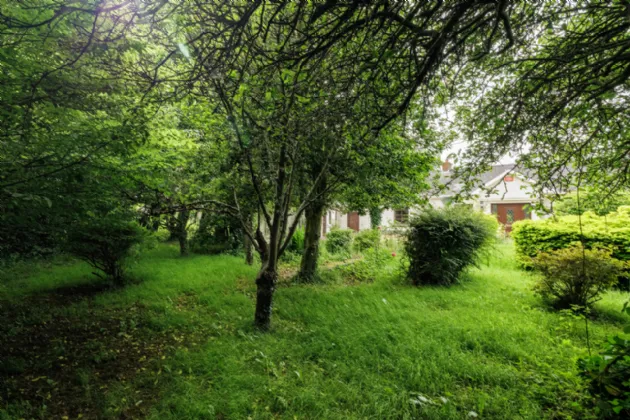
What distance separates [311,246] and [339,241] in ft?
18.8

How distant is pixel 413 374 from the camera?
3.42 metres

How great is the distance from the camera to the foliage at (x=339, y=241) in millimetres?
13430

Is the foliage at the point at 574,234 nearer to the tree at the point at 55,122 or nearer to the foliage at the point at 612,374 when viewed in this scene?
the foliage at the point at 612,374

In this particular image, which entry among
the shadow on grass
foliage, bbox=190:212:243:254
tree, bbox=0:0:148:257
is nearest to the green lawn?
the shadow on grass

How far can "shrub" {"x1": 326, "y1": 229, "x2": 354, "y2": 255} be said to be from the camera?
13.5m

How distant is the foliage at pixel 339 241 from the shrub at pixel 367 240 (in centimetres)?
40

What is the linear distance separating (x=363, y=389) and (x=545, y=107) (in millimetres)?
3745

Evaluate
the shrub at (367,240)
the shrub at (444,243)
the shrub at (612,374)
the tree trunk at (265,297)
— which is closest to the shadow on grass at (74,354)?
the tree trunk at (265,297)

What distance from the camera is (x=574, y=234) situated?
8195mm

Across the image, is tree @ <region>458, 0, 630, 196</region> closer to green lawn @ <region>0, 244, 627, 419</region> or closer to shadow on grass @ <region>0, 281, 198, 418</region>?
green lawn @ <region>0, 244, 627, 419</region>

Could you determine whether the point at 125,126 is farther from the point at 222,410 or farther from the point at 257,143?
the point at 222,410

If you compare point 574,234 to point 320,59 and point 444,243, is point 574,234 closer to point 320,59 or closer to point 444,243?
point 444,243

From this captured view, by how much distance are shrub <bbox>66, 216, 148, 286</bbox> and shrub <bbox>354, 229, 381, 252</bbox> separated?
8790 mm

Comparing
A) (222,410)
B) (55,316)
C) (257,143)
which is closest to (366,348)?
(222,410)
